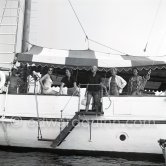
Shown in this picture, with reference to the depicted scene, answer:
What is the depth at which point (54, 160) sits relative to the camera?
883cm

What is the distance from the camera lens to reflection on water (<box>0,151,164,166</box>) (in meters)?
8.33

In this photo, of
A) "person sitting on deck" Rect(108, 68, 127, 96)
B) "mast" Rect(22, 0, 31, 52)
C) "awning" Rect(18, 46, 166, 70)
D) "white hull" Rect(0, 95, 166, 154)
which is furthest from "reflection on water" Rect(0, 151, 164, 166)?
"mast" Rect(22, 0, 31, 52)

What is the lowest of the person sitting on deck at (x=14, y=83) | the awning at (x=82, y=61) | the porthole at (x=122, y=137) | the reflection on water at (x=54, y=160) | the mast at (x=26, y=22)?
the reflection on water at (x=54, y=160)

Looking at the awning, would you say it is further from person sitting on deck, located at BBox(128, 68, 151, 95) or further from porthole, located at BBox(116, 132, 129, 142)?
porthole, located at BBox(116, 132, 129, 142)

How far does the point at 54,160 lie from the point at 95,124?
164cm

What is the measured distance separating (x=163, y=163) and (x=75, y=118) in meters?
2.83

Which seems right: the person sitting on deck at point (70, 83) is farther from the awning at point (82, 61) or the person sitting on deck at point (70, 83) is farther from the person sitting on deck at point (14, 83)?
the person sitting on deck at point (14, 83)

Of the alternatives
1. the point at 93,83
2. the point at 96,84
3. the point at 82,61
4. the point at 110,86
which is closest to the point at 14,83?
the point at 82,61

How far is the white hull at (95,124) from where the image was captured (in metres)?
9.44

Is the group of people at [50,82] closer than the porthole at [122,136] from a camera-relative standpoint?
No

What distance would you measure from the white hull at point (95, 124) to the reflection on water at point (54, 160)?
407mm

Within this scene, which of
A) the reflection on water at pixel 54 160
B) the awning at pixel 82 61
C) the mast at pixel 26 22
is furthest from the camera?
the mast at pixel 26 22

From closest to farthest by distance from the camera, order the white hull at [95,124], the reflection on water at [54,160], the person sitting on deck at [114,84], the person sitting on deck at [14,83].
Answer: the reflection on water at [54,160] → the white hull at [95,124] → the person sitting on deck at [114,84] → the person sitting on deck at [14,83]

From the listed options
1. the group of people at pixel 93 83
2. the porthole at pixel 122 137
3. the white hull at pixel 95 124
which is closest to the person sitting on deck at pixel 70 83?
the group of people at pixel 93 83
